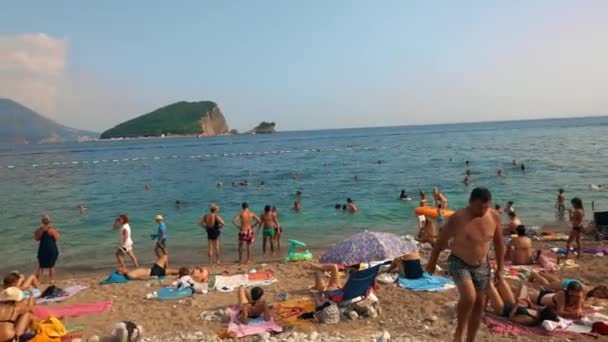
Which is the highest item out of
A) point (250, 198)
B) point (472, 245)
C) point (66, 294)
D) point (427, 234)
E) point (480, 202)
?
point (480, 202)

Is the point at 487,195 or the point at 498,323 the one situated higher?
the point at 487,195

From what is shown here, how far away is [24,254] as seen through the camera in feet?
49.2

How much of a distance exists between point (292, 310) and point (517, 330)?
3.58 metres


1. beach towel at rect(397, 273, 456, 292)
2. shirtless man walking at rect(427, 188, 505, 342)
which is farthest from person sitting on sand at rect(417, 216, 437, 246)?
shirtless man walking at rect(427, 188, 505, 342)

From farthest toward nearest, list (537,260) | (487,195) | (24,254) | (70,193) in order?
(70,193) → (24,254) → (537,260) → (487,195)

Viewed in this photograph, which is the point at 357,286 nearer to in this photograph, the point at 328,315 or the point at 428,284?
the point at 328,315

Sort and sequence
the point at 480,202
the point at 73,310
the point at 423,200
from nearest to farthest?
the point at 480,202
the point at 73,310
the point at 423,200

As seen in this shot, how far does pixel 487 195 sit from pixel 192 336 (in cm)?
487

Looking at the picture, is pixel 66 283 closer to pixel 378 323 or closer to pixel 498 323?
pixel 378 323

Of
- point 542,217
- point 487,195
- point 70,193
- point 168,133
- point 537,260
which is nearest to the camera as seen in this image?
point 487,195

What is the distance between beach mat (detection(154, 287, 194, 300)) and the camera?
905cm

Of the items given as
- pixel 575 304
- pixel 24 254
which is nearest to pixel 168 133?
pixel 24 254

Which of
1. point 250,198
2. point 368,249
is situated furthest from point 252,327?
point 250,198

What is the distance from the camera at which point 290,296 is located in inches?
349
